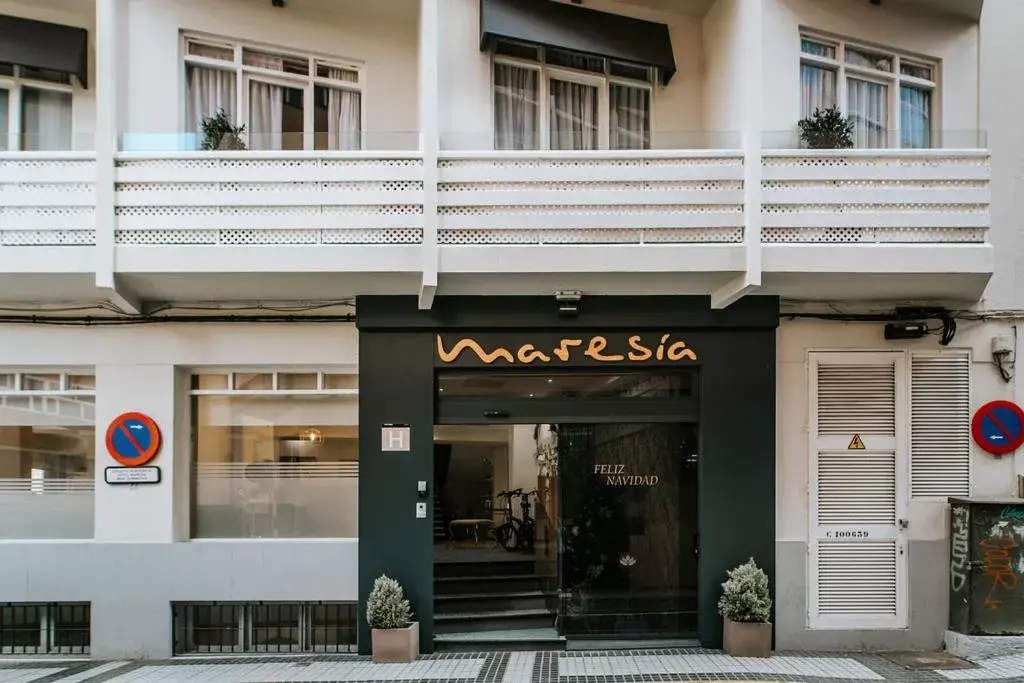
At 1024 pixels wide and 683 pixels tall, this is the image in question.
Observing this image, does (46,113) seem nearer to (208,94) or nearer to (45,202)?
(45,202)

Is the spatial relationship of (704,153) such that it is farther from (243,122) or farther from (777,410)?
(243,122)

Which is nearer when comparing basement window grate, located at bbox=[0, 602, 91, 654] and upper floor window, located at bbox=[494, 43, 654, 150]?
basement window grate, located at bbox=[0, 602, 91, 654]

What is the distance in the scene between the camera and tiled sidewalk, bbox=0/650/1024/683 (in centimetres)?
793

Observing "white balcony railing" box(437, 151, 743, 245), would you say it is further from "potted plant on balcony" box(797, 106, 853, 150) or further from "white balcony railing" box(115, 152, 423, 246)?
"potted plant on balcony" box(797, 106, 853, 150)

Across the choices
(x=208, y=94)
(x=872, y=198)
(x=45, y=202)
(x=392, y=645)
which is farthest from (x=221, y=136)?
(x=872, y=198)

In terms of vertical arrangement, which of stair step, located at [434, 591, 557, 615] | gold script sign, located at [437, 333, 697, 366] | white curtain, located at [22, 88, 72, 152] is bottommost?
stair step, located at [434, 591, 557, 615]

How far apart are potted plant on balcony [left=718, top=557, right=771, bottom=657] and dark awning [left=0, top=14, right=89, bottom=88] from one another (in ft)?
28.6

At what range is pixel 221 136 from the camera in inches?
343

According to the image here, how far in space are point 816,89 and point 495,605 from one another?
6.98 meters

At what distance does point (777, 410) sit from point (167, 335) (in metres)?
6.69

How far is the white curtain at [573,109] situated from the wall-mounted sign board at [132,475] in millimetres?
5728

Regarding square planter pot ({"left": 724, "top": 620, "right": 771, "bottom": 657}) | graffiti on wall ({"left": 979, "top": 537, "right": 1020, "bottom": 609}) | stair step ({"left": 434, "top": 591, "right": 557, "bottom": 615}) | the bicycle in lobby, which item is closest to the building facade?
stair step ({"left": 434, "top": 591, "right": 557, "bottom": 615})

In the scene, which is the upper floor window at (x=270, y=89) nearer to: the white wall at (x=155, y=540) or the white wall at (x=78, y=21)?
the white wall at (x=78, y=21)

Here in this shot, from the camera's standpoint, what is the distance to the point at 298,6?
30.1ft
